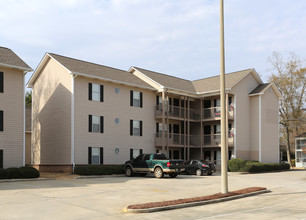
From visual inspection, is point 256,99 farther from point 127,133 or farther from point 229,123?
point 127,133

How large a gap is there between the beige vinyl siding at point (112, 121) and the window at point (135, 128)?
0.35 metres

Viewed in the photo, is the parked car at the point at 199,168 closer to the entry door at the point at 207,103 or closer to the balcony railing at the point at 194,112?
the balcony railing at the point at 194,112

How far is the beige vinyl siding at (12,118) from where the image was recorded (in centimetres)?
2512

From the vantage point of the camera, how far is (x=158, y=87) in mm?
36312

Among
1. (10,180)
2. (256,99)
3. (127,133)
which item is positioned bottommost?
(10,180)

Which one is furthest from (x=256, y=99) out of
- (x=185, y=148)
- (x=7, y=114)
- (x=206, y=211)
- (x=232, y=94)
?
(x=206, y=211)

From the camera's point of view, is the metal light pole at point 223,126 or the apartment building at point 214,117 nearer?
the metal light pole at point 223,126

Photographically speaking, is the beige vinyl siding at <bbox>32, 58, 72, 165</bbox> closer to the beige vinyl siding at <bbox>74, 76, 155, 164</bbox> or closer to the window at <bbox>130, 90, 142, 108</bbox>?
the beige vinyl siding at <bbox>74, 76, 155, 164</bbox>

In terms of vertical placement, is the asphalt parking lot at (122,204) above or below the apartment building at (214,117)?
below

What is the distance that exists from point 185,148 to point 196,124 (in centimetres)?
338

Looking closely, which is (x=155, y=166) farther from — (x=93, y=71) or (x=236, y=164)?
(x=236, y=164)

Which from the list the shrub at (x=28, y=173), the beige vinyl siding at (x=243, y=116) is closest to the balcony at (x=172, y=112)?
the beige vinyl siding at (x=243, y=116)

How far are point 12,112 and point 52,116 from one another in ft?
22.4

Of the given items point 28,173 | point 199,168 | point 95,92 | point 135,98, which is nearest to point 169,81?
point 135,98
